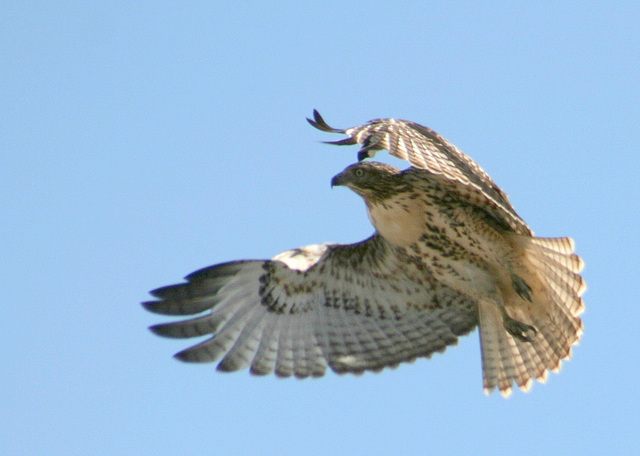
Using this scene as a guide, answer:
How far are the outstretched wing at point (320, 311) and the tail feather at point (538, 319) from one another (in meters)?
0.28

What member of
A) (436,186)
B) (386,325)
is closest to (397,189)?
(436,186)

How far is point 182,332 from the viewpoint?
8.77 m

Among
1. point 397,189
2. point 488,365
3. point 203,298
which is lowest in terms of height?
point 488,365

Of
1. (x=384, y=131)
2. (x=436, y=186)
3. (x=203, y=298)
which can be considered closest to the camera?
(x=384, y=131)

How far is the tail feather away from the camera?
28.5 feet

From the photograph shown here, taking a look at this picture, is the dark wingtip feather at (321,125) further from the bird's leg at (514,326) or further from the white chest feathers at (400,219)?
the bird's leg at (514,326)

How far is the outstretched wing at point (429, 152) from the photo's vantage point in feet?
24.7

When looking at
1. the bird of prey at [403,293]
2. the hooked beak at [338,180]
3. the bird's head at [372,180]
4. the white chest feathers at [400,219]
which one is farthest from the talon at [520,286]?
the hooked beak at [338,180]

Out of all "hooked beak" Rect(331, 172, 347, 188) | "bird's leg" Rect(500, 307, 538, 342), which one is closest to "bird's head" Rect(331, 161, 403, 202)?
"hooked beak" Rect(331, 172, 347, 188)

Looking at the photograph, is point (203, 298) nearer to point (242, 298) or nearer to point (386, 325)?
point (242, 298)

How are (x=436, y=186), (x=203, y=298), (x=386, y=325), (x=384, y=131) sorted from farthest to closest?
1. (x=386, y=325)
2. (x=203, y=298)
3. (x=436, y=186)
4. (x=384, y=131)

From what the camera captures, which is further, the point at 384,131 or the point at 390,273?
the point at 390,273

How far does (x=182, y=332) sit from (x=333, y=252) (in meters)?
1.38

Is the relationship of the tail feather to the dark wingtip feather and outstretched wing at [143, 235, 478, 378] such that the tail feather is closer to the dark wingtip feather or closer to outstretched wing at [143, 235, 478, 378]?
outstretched wing at [143, 235, 478, 378]
